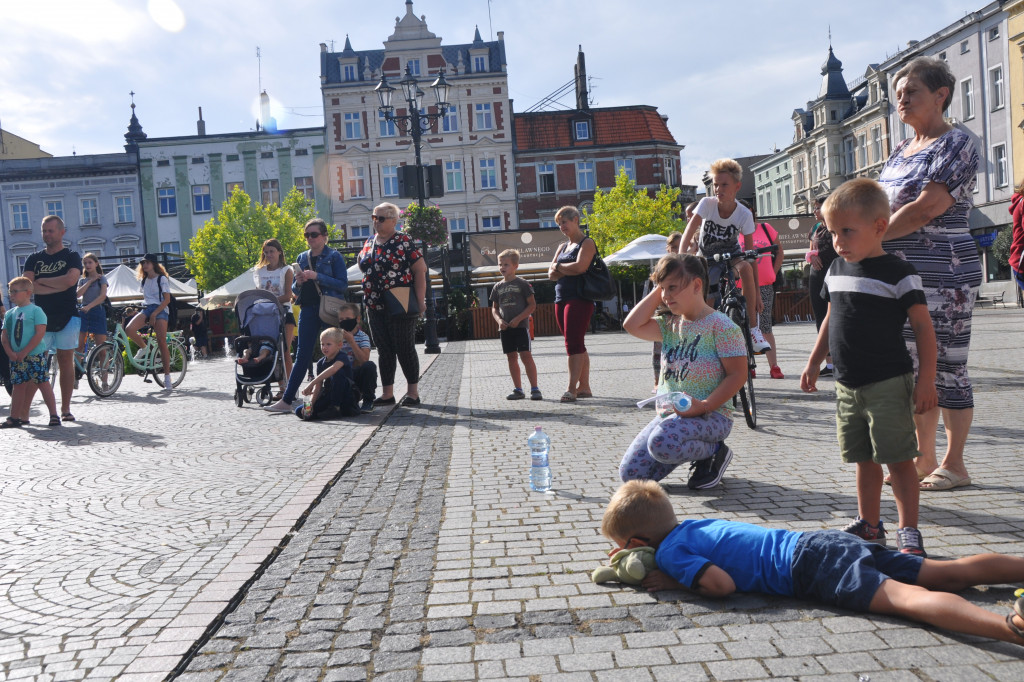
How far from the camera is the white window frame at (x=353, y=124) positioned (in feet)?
180

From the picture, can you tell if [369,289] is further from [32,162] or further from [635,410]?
[32,162]

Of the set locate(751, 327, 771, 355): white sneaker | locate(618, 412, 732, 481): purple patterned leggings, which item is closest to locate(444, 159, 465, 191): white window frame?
locate(751, 327, 771, 355): white sneaker

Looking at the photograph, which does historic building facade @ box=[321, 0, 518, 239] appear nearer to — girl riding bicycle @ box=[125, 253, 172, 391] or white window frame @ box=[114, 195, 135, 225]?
white window frame @ box=[114, 195, 135, 225]

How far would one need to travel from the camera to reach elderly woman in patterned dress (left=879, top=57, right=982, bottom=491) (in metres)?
4.55

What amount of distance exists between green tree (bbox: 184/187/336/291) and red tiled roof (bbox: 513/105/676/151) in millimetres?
13687

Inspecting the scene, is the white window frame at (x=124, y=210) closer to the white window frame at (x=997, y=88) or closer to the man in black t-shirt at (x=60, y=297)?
the white window frame at (x=997, y=88)

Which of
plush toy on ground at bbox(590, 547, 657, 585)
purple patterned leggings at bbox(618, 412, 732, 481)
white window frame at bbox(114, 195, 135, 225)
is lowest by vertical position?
plush toy on ground at bbox(590, 547, 657, 585)

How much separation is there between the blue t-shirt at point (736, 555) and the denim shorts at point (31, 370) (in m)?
8.26

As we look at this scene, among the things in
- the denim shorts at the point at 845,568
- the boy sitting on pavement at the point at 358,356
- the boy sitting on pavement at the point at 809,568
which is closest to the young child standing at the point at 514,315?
the boy sitting on pavement at the point at 358,356

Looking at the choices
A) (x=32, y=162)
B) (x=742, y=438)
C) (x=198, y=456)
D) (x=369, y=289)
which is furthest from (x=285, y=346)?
(x=32, y=162)

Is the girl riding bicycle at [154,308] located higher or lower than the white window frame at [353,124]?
lower

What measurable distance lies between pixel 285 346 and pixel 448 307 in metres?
18.2

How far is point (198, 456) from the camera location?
709 centimetres

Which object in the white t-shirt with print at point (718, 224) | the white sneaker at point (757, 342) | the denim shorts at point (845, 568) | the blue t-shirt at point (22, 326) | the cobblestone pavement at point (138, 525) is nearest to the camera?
the denim shorts at point (845, 568)
